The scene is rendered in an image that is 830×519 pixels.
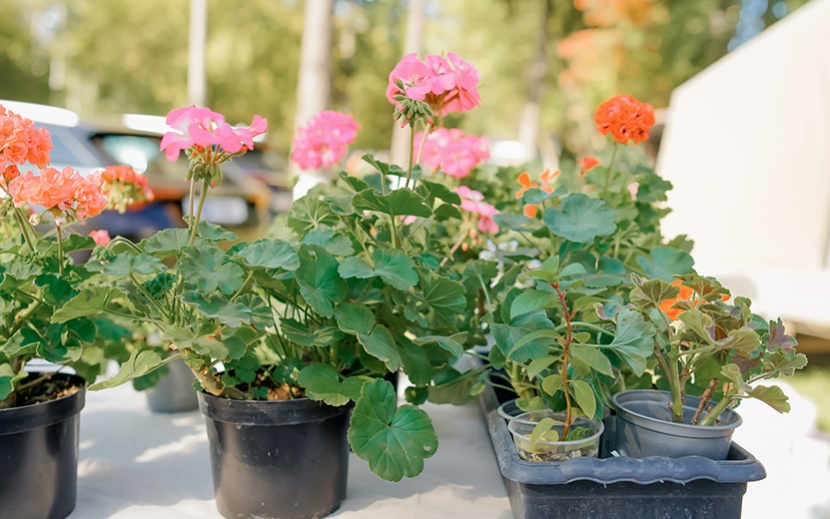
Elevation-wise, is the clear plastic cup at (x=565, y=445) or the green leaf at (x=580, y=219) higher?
the green leaf at (x=580, y=219)

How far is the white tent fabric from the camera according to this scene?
364 centimetres

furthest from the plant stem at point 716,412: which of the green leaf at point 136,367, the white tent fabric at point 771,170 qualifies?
the white tent fabric at point 771,170

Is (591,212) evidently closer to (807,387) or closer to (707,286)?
(707,286)

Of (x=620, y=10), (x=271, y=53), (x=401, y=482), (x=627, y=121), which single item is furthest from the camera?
(x=271, y=53)

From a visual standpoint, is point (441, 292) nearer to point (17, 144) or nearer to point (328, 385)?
point (328, 385)

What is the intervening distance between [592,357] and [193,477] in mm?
593

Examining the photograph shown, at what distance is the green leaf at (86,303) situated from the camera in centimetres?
78

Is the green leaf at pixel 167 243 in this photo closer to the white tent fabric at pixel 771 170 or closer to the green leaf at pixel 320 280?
the green leaf at pixel 320 280

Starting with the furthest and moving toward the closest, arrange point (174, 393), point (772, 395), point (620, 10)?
point (620, 10), point (174, 393), point (772, 395)

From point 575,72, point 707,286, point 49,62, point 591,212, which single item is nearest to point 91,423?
point 591,212

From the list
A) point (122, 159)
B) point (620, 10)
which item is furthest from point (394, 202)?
point (620, 10)

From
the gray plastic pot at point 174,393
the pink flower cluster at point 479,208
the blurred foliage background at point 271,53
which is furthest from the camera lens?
the blurred foliage background at point 271,53

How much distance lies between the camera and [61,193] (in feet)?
2.63

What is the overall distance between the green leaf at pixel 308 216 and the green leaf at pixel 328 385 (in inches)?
9.3
